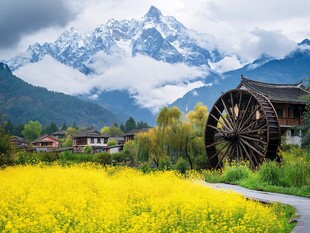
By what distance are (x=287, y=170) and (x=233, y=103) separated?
14070mm

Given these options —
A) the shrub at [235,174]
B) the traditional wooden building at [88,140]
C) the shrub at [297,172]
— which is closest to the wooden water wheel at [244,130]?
the shrub at [235,174]

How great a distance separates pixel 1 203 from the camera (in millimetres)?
10391

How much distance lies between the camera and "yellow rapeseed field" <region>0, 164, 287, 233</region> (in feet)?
28.5

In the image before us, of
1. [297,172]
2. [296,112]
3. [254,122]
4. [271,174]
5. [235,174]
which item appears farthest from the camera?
[296,112]

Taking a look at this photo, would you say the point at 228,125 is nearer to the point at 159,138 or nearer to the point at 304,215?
the point at 159,138

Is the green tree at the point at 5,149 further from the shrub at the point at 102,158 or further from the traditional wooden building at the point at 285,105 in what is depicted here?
the shrub at the point at 102,158

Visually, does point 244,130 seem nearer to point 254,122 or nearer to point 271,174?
point 254,122

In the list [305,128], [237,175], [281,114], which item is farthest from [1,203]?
[281,114]

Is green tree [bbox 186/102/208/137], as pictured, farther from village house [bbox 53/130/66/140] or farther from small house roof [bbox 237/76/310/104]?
village house [bbox 53/130/66/140]

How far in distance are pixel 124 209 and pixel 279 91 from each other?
2807 centimetres

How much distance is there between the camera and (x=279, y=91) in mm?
35656

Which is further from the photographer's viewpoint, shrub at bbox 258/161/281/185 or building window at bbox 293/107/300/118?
building window at bbox 293/107/300/118

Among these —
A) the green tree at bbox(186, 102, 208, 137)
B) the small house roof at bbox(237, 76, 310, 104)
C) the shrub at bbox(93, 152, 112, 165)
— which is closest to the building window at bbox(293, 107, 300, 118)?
the small house roof at bbox(237, 76, 310, 104)

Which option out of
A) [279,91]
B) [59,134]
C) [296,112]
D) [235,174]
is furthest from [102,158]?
[59,134]
